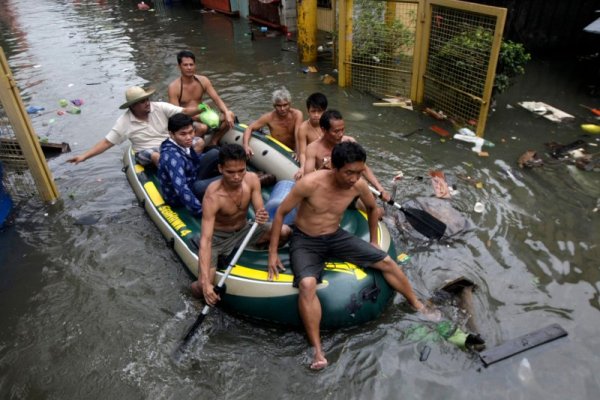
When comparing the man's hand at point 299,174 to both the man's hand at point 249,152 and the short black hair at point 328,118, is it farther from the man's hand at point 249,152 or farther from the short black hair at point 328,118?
the man's hand at point 249,152

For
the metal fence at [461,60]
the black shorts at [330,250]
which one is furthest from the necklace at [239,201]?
the metal fence at [461,60]

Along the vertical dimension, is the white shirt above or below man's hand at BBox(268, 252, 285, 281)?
above

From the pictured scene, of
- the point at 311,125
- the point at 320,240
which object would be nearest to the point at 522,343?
the point at 320,240

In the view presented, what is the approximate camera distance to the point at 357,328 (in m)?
3.90

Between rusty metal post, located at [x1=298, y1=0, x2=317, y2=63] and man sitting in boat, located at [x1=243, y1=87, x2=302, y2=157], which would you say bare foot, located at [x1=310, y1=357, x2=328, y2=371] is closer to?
man sitting in boat, located at [x1=243, y1=87, x2=302, y2=157]

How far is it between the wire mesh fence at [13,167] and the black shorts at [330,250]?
12.7 feet

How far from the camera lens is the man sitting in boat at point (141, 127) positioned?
532cm

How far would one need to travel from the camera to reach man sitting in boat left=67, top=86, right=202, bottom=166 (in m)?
5.32

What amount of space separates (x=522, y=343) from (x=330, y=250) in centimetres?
170

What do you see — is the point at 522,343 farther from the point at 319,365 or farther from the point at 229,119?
the point at 229,119

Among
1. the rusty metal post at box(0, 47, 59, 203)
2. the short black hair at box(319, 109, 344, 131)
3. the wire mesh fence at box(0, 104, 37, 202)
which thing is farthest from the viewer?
the wire mesh fence at box(0, 104, 37, 202)

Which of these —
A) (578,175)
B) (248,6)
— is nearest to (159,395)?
(578,175)

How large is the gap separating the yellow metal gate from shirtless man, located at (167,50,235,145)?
11.4 ft

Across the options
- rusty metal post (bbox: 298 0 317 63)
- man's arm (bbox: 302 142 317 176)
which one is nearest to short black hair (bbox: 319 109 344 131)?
man's arm (bbox: 302 142 317 176)
